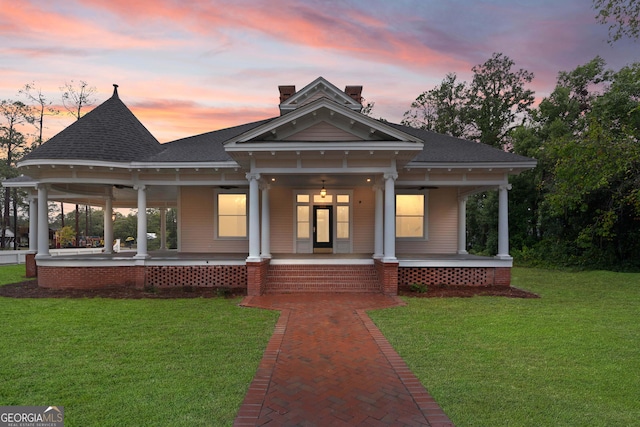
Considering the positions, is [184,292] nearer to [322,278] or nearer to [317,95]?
[322,278]

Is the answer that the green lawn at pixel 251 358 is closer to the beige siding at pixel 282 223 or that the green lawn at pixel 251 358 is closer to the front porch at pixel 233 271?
the front porch at pixel 233 271

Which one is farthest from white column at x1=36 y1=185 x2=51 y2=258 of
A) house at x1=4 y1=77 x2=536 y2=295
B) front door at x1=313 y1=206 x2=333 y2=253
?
front door at x1=313 y1=206 x2=333 y2=253

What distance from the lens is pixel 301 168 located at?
940 cm

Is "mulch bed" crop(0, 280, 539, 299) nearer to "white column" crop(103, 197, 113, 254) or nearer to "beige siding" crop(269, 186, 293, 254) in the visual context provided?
"beige siding" crop(269, 186, 293, 254)

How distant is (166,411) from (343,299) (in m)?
5.98

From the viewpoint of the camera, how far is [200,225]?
12.9 metres

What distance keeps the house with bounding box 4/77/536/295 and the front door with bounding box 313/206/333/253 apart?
40 mm

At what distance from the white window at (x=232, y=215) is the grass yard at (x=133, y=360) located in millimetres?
5281

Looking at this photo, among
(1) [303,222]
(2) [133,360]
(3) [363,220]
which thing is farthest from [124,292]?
(3) [363,220]

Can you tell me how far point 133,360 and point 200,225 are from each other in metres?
8.75

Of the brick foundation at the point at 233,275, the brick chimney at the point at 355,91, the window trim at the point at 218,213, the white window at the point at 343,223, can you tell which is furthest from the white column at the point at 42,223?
the brick chimney at the point at 355,91

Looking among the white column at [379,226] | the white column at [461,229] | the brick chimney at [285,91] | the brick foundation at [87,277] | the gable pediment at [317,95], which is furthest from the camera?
the brick chimney at [285,91]

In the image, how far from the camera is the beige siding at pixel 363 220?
512 inches

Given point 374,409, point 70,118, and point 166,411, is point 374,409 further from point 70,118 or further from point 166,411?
point 70,118
